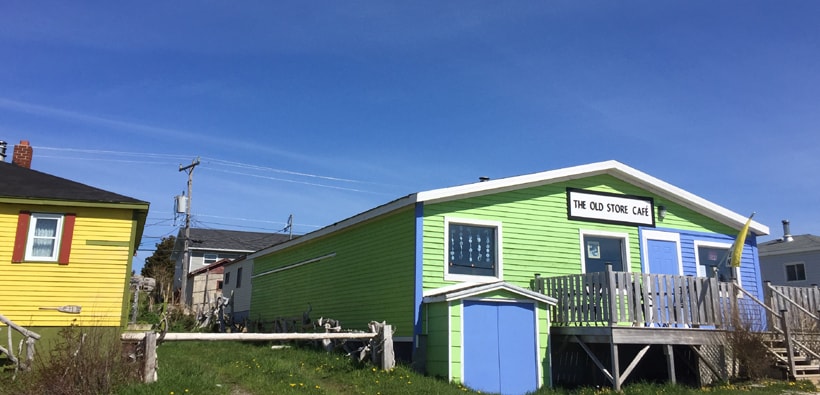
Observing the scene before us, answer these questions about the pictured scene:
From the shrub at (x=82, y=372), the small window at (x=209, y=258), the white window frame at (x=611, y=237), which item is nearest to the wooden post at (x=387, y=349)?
the shrub at (x=82, y=372)

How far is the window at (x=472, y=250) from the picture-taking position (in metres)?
15.2

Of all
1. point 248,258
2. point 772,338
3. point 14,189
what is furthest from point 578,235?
point 248,258

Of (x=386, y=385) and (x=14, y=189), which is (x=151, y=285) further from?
(x=386, y=385)

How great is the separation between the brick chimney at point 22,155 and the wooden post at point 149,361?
11709 mm

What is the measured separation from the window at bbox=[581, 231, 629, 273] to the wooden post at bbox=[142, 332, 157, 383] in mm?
10745

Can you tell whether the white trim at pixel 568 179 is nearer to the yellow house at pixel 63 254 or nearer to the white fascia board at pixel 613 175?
the white fascia board at pixel 613 175

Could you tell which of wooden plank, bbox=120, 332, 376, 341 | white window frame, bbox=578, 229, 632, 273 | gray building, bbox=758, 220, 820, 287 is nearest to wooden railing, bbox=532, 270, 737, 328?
white window frame, bbox=578, 229, 632, 273

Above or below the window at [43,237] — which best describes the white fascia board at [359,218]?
above

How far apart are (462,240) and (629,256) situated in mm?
4866

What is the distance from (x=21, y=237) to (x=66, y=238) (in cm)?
94

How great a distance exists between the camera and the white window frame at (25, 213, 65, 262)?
15180mm

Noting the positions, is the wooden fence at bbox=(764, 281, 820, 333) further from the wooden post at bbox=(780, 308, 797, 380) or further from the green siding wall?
the green siding wall

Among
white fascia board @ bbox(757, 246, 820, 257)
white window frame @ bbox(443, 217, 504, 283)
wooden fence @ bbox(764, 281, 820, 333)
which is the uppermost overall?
white fascia board @ bbox(757, 246, 820, 257)

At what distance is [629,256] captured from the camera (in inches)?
680
